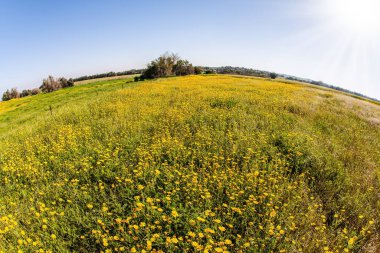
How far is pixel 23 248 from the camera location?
3.78m

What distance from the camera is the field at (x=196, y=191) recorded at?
378cm

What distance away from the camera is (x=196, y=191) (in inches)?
184

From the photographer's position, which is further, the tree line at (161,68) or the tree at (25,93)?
the tree at (25,93)

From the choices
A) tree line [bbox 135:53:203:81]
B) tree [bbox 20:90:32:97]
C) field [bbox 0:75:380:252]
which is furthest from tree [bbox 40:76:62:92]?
field [bbox 0:75:380:252]

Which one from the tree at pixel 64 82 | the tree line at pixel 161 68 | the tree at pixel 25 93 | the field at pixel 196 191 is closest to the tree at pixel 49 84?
the tree at pixel 64 82

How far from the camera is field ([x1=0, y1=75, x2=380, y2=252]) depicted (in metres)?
3.78

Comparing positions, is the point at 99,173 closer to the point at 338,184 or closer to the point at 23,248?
the point at 23,248

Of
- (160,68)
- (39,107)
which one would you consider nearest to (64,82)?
(160,68)

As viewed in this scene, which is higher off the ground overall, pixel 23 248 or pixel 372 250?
pixel 23 248

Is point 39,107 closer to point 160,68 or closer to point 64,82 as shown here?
point 160,68

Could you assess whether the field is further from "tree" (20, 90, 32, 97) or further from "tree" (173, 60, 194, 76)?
"tree" (20, 90, 32, 97)

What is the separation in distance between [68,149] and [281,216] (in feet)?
21.6

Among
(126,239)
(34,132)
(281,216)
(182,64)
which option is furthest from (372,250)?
(182,64)

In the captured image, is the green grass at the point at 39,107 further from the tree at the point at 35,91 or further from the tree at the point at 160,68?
the tree at the point at 35,91
